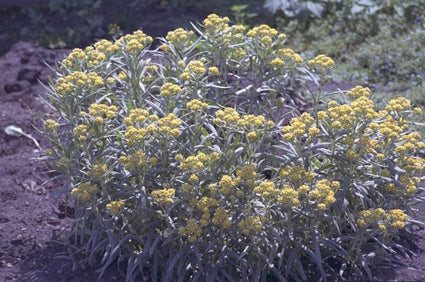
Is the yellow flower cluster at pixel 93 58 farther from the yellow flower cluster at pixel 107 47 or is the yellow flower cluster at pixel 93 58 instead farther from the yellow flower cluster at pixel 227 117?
the yellow flower cluster at pixel 227 117

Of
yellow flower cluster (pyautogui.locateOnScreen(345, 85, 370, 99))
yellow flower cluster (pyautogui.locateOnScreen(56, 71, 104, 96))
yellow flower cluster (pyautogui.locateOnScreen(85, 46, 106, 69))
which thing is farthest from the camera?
yellow flower cluster (pyautogui.locateOnScreen(85, 46, 106, 69))

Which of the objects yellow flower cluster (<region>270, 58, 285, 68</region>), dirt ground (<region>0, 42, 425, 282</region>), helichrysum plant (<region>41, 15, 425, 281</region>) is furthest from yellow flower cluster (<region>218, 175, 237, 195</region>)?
dirt ground (<region>0, 42, 425, 282</region>)

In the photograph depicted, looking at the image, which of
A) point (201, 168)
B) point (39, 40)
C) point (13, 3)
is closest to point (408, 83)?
point (201, 168)

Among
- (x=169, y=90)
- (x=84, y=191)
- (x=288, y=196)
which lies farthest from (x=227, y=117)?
(x=84, y=191)

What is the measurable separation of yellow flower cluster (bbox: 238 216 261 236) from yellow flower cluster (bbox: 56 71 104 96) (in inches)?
45.5

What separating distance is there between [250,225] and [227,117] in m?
0.57

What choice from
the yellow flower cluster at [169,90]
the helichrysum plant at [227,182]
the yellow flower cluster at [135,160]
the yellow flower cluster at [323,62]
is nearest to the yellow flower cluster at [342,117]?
the helichrysum plant at [227,182]

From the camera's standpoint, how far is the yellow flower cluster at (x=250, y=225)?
328 cm

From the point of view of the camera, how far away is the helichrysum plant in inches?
133

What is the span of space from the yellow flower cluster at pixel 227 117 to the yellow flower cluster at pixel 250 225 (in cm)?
52

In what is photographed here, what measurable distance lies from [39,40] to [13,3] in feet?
3.95

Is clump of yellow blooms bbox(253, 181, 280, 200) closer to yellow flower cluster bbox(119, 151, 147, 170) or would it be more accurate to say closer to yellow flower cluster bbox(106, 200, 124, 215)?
yellow flower cluster bbox(119, 151, 147, 170)

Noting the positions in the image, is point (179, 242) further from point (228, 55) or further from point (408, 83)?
point (408, 83)

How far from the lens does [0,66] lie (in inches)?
261
